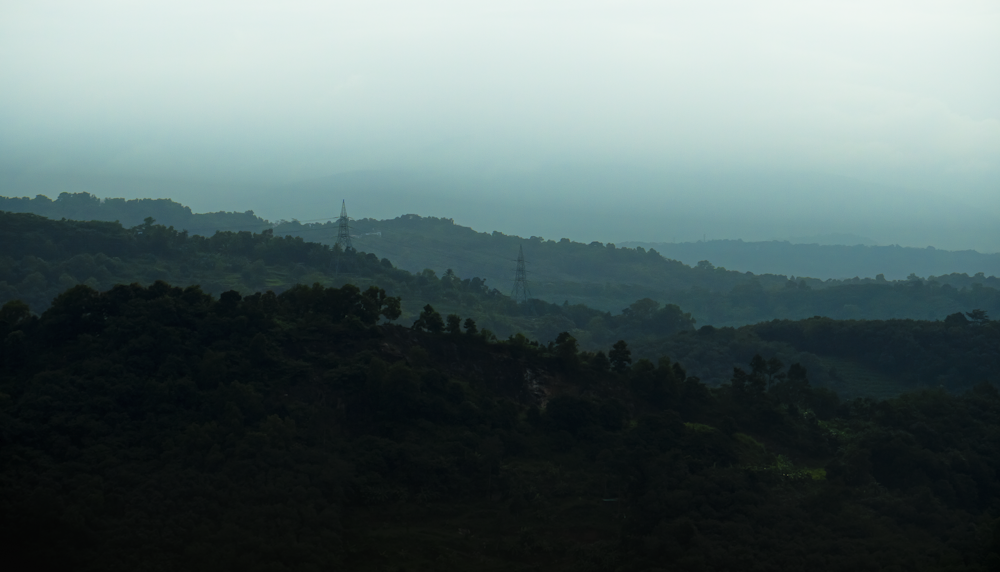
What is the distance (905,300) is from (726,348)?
6304cm

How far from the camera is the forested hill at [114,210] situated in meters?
154

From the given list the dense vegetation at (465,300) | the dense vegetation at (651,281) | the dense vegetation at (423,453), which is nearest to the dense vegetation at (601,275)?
the dense vegetation at (651,281)

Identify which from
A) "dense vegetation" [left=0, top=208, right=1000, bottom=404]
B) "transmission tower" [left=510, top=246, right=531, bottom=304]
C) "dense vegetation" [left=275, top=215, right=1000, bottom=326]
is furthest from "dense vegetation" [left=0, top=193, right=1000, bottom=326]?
"transmission tower" [left=510, top=246, right=531, bottom=304]

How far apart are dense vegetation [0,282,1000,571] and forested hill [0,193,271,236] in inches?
5112

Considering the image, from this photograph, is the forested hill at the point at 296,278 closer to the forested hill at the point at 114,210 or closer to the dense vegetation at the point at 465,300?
the dense vegetation at the point at 465,300

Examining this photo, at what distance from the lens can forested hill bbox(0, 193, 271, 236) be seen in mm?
154125

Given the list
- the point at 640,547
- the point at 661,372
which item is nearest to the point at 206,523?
the point at 640,547

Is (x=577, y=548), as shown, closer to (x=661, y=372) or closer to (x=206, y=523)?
(x=206, y=523)

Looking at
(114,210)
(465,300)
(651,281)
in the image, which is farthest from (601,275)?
(114,210)

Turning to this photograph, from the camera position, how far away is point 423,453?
28844mm

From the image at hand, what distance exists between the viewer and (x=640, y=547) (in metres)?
23.4

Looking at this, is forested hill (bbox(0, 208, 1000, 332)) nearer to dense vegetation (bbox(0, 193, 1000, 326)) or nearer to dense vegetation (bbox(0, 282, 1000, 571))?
dense vegetation (bbox(0, 193, 1000, 326))

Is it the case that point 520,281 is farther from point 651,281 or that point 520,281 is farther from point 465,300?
point 651,281

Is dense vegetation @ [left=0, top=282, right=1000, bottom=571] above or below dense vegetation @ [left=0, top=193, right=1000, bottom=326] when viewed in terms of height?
below
